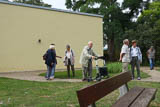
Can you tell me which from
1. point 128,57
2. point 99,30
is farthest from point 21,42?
point 128,57

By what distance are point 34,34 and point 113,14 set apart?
52.5 ft

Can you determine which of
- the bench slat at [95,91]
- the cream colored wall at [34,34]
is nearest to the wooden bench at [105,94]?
the bench slat at [95,91]

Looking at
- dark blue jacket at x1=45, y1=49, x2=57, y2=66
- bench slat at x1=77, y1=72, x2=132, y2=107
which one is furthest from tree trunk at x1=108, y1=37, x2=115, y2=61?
bench slat at x1=77, y1=72, x2=132, y2=107

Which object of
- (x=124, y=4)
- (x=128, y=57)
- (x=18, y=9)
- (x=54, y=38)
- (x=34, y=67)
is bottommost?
(x=34, y=67)

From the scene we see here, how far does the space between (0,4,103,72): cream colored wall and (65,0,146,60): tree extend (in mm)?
9908

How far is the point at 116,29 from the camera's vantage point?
27.7m

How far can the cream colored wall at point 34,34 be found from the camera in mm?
14336

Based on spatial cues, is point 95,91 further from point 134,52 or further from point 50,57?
point 50,57

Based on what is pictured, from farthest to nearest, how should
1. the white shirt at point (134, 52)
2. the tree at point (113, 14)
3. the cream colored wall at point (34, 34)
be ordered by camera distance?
the tree at point (113, 14) → the cream colored wall at point (34, 34) → the white shirt at point (134, 52)

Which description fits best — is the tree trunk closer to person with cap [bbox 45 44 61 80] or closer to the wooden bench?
person with cap [bbox 45 44 61 80]

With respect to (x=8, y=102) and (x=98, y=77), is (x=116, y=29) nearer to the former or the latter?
(x=98, y=77)

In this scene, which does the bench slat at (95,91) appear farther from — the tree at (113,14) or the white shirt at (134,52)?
the tree at (113,14)

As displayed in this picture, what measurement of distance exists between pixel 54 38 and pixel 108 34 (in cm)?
1386

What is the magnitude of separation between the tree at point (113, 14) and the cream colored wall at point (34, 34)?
9908 mm
